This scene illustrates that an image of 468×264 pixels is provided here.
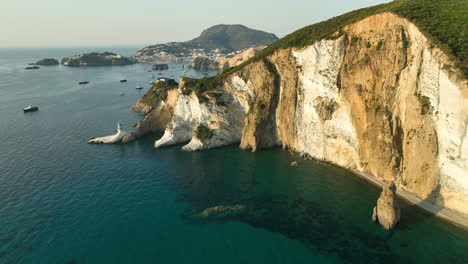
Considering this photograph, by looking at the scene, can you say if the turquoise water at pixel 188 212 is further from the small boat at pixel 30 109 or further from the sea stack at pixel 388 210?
the small boat at pixel 30 109

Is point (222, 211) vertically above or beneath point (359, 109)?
beneath

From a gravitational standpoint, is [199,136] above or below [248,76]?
below

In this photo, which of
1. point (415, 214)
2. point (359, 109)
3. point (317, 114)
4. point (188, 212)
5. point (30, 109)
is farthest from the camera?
point (30, 109)

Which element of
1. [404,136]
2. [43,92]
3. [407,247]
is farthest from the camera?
[43,92]

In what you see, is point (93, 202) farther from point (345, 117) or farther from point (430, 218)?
point (430, 218)

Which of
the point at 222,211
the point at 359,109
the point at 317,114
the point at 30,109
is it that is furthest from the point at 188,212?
the point at 30,109

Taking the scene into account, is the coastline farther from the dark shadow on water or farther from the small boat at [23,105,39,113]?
the small boat at [23,105,39,113]

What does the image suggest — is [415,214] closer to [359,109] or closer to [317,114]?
[359,109]

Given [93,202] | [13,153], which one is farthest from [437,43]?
[13,153]
